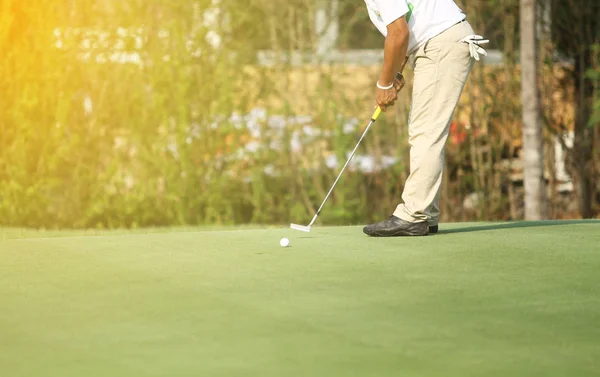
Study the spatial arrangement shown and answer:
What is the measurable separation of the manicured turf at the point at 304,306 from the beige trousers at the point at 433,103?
0.32 meters

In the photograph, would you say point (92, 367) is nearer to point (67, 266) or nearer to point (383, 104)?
point (67, 266)

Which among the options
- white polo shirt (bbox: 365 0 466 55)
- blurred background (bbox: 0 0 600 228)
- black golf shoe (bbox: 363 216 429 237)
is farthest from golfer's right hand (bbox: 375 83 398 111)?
A: blurred background (bbox: 0 0 600 228)

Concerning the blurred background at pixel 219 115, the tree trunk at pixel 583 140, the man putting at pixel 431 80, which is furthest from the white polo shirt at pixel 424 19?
the tree trunk at pixel 583 140

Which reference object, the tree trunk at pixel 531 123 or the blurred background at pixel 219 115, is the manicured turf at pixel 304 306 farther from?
the blurred background at pixel 219 115

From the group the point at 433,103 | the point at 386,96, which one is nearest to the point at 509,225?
the point at 433,103

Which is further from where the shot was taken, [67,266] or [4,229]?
[4,229]

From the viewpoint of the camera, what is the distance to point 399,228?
775 cm

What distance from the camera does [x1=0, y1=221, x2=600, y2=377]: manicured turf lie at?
173 inches

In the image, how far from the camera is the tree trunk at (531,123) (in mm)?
11273

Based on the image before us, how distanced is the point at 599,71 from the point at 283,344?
802cm

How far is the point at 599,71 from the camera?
39.3 feet

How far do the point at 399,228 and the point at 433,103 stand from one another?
2.52ft

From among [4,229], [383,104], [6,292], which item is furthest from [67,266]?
[4,229]

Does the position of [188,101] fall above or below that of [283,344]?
above
